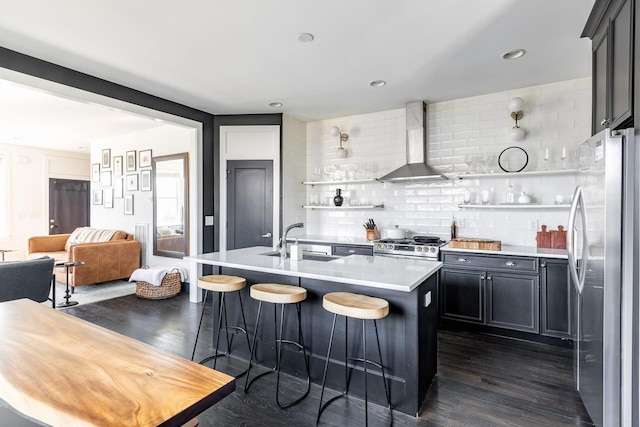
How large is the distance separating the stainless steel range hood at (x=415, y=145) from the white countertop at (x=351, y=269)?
185 centimetres

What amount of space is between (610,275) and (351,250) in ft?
9.33

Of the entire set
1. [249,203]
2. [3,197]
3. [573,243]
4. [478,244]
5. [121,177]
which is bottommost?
[478,244]

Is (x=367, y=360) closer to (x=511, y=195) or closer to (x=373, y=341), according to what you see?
(x=373, y=341)

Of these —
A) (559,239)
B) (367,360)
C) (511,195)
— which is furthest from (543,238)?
(367,360)

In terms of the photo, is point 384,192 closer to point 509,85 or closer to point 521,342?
point 509,85

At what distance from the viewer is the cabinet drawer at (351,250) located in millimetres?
4289

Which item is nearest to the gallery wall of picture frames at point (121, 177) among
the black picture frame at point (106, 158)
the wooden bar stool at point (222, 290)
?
the black picture frame at point (106, 158)

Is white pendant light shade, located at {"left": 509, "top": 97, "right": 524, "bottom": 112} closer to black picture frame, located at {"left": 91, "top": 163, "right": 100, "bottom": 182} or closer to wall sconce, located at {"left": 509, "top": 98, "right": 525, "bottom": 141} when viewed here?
wall sconce, located at {"left": 509, "top": 98, "right": 525, "bottom": 141}

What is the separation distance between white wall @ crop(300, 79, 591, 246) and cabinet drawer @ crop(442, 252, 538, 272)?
724mm

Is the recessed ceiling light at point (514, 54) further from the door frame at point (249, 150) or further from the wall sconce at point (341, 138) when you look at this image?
the door frame at point (249, 150)

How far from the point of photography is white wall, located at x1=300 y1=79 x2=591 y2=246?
379 centimetres

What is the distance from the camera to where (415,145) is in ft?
14.6

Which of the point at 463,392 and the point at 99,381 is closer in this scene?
the point at 99,381

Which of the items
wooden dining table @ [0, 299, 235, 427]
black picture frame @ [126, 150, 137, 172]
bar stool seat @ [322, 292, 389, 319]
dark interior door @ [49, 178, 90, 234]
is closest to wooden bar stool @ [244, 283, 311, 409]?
bar stool seat @ [322, 292, 389, 319]
